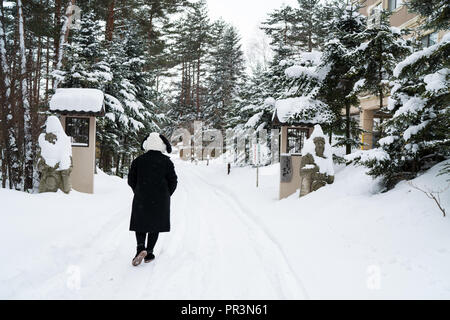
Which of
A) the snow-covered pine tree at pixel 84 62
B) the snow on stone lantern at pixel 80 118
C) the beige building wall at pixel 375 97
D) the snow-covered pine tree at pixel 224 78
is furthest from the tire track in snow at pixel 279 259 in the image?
the snow-covered pine tree at pixel 224 78

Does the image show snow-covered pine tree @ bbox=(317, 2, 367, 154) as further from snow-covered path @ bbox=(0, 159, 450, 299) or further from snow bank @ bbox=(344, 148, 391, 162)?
snow bank @ bbox=(344, 148, 391, 162)

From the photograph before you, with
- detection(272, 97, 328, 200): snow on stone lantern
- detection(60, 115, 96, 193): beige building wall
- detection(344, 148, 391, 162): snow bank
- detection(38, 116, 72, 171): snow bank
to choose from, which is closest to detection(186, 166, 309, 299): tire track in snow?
detection(272, 97, 328, 200): snow on stone lantern

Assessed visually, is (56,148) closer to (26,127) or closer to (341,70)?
(26,127)

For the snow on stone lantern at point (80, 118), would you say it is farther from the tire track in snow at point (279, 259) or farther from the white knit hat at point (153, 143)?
the white knit hat at point (153, 143)

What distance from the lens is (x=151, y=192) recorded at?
4.47 meters

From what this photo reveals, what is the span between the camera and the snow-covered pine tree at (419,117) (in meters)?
4.95

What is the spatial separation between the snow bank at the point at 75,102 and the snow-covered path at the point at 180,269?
5.29 meters

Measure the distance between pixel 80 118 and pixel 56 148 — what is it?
279cm

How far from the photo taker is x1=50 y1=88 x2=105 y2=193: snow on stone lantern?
10344 millimetres

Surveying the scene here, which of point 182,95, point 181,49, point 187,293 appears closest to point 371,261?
point 187,293

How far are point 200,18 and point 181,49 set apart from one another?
4.48m

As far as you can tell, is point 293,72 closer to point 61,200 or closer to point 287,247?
point 287,247

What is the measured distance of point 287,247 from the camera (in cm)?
528
